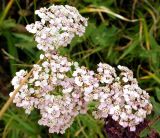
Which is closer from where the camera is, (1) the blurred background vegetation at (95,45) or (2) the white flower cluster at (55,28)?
(2) the white flower cluster at (55,28)

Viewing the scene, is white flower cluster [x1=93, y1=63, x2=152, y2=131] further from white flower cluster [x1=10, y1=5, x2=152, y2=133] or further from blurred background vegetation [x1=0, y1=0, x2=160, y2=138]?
blurred background vegetation [x1=0, y1=0, x2=160, y2=138]

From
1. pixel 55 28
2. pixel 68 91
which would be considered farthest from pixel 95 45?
pixel 68 91

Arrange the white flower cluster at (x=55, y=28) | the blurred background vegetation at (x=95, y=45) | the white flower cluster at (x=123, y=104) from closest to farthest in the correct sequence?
the white flower cluster at (x=123, y=104)
the white flower cluster at (x=55, y=28)
the blurred background vegetation at (x=95, y=45)

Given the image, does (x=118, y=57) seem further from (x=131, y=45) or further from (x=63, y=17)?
(x=63, y=17)

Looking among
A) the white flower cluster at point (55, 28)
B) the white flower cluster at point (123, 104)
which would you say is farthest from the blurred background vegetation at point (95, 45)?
the white flower cluster at point (123, 104)

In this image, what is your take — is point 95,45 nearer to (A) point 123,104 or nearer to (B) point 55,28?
(B) point 55,28

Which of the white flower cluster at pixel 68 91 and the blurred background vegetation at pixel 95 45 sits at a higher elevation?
the blurred background vegetation at pixel 95 45

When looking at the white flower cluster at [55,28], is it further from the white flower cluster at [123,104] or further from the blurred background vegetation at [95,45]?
the blurred background vegetation at [95,45]

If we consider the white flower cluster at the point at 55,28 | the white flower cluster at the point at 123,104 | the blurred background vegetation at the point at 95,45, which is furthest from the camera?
the blurred background vegetation at the point at 95,45
